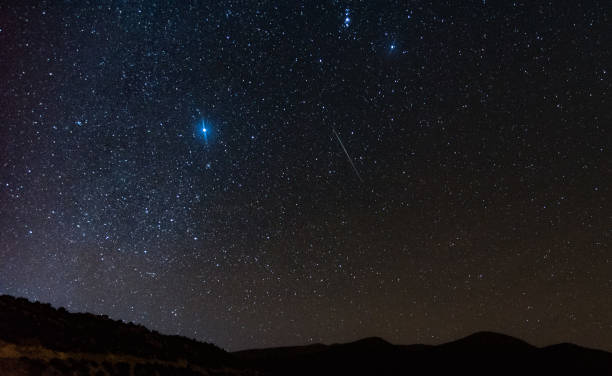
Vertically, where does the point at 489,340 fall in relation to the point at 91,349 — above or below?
above

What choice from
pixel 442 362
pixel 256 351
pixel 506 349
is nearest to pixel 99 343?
pixel 442 362

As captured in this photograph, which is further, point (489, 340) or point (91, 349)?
point (489, 340)

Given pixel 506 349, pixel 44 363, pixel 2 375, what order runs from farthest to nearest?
1. pixel 506 349
2. pixel 44 363
3. pixel 2 375

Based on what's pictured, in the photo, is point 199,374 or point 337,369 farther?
point 337,369

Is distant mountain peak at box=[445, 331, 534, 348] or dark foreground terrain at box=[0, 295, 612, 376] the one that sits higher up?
distant mountain peak at box=[445, 331, 534, 348]

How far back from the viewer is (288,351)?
7175 centimetres

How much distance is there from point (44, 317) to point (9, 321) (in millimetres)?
1330

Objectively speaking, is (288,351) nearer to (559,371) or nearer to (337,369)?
(337,369)

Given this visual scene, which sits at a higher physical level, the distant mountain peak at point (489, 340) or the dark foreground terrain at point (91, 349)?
the distant mountain peak at point (489, 340)

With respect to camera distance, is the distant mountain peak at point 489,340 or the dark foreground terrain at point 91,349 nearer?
the dark foreground terrain at point 91,349

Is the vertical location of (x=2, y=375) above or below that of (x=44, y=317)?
below

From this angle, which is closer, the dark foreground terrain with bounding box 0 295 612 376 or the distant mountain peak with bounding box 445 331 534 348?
the dark foreground terrain with bounding box 0 295 612 376

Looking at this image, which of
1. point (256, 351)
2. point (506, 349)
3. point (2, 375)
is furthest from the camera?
point (256, 351)

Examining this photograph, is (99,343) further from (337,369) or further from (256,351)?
(256,351)
